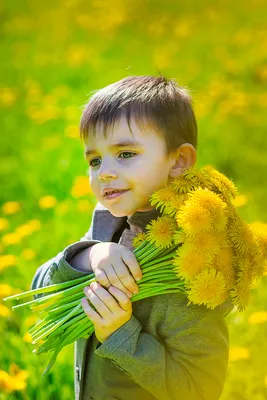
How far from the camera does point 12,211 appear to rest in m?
3.67

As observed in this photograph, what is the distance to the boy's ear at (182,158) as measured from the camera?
2092 mm

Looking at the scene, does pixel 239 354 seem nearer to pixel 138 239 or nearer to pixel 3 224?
pixel 138 239

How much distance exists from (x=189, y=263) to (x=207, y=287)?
0.24 feet

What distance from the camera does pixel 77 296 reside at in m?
2.02

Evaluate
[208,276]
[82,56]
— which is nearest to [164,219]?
[208,276]

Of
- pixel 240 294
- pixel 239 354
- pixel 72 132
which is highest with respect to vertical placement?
pixel 72 132

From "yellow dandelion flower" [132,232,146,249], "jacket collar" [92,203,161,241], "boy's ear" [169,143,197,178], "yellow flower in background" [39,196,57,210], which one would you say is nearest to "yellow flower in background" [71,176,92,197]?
"yellow flower in background" [39,196,57,210]

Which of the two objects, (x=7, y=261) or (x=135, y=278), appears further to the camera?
(x=7, y=261)

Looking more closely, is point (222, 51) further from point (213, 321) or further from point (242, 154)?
point (213, 321)

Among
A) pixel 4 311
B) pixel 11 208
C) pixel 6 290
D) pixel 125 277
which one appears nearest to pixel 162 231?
pixel 125 277

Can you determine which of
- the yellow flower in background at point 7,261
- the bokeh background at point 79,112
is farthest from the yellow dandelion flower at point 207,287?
the yellow flower in background at point 7,261

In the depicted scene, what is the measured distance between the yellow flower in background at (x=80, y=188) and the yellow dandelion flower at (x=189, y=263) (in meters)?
1.80

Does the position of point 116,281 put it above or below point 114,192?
below

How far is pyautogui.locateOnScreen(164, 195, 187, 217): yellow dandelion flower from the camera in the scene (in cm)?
186
